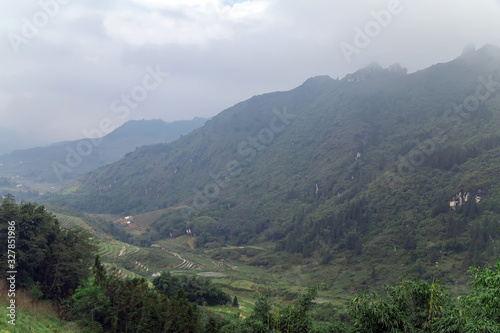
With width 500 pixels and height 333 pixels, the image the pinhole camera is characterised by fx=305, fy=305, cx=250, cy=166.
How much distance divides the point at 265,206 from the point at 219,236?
4000 centimetres

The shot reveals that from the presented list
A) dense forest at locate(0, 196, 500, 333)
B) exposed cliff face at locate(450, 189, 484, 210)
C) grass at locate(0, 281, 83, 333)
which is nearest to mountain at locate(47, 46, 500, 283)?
exposed cliff face at locate(450, 189, 484, 210)

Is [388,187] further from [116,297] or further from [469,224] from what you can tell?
[116,297]

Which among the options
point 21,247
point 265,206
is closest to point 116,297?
point 21,247

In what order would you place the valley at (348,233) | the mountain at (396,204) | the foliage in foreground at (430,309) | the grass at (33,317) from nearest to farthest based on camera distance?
the foliage in foreground at (430,309) → the grass at (33,317) → the valley at (348,233) → the mountain at (396,204)

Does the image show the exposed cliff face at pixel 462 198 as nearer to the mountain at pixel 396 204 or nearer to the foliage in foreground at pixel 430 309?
the mountain at pixel 396 204

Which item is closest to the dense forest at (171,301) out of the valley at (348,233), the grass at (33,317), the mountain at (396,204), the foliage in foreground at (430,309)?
the foliage in foreground at (430,309)

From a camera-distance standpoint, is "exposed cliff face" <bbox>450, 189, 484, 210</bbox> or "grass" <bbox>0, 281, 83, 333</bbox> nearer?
"grass" <bbox>0, 281, 83, 333</bbox>

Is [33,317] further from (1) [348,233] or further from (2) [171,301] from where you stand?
(1) [348,233]

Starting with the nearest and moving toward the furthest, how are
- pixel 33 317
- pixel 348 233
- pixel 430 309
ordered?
pixel 430 309
pixel 33 317
pixel 348 233

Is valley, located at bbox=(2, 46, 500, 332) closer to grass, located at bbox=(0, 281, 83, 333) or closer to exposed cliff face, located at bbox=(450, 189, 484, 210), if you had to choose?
exposed cliff face, located at bbox=(450, 189, 484, 210)

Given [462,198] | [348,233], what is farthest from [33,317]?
[462,198]

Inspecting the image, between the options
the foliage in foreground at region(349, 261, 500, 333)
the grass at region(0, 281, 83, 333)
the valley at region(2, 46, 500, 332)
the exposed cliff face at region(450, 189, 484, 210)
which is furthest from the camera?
the exposed cliff face at region(450, 189, 484, 210)

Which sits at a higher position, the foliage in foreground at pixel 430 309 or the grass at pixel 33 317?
the foliage in foreground at pixel 430 309

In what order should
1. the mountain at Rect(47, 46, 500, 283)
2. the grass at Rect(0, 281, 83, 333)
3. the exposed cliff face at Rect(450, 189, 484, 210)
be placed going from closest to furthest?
the grass at Rect(0, 281, 83, 333)
the mountain at Rect(47, 46, 500, 283)
the exposed cliff face at Rect(450, 189, 484, 210)
